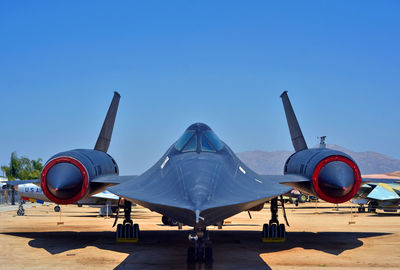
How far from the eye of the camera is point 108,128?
14.7 meters

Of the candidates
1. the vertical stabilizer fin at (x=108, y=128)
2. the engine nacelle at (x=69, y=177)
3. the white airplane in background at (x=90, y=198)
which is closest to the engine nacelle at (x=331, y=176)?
the engine nacelle at (x=69, y=177)

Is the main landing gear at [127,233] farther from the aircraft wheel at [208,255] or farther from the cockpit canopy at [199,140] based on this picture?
the aircraft wheel at [208,255]

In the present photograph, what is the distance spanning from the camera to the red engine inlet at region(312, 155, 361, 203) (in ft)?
34.3

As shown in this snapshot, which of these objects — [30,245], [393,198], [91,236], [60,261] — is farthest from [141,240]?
[393,198]

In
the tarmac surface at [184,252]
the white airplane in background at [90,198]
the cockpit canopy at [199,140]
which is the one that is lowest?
the tarmac surface at [184,252]

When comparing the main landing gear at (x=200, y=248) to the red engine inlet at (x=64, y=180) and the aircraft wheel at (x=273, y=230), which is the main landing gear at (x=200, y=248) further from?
the aircraft wheel at (x=273, y=230)

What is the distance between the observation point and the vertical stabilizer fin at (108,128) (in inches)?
555

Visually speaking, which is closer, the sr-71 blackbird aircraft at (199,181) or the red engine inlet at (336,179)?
the sr-71 blackbird aircraft at (199,181)

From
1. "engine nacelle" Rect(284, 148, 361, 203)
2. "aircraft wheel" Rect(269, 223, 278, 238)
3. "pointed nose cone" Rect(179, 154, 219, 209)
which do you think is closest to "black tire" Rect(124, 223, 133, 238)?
"aircraft wheel" Rect(269, 223, 278, 238)

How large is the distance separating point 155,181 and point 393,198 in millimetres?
25524

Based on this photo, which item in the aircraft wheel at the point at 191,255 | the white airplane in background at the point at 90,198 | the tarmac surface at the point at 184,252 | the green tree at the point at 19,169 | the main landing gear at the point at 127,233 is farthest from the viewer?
the green tree at the point at 19,169

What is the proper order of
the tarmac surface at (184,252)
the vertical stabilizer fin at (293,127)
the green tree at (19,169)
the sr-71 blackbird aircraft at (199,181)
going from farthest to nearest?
the green tree at (19,169) → the vertical stabilizer fin at (293,127) → the tarmac surface at (184,252) → the sr-71 blackbird aircraft at (199,181)

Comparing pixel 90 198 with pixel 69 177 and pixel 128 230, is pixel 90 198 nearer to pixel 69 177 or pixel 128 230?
pixel 128 230

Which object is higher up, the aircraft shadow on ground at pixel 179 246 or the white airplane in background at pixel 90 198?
the white airplane in background at pixel 90 198
